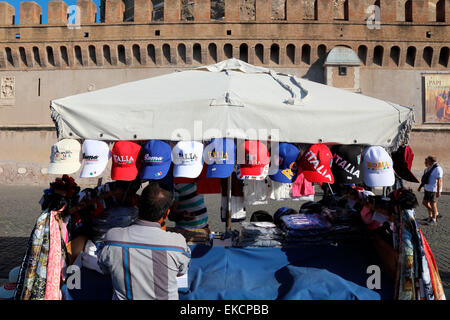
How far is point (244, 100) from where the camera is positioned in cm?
242

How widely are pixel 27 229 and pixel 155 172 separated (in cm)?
509

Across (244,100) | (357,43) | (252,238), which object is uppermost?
(357,43)

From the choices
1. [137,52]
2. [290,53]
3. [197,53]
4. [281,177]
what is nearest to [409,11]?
[290,53]

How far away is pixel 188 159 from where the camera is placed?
8.37ft

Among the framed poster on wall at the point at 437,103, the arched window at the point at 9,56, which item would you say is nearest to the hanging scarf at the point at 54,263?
the framed poster on wall at the point at 437,103

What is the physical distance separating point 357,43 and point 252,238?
15.1 m

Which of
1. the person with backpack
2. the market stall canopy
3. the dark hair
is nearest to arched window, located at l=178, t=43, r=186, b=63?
the person with backpack

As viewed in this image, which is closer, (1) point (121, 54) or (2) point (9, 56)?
(1) point (121, 54)

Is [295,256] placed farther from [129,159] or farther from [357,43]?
[357,43]

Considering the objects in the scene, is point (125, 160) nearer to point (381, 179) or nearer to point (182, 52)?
point (381, 179)

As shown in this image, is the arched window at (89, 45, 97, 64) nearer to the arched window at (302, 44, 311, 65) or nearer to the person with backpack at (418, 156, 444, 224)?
the arched window at (302, 44, 311, 65)

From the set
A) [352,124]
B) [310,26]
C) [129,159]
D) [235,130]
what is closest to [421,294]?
[352,124]

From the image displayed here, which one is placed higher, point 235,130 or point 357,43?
point 357,43

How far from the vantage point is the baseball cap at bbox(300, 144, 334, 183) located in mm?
2652
